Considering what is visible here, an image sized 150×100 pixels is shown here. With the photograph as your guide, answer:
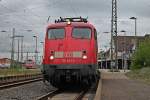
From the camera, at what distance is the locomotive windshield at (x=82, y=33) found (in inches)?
951

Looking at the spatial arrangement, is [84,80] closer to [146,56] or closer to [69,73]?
[69,73]

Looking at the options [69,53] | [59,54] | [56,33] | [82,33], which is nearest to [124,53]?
[82,33]

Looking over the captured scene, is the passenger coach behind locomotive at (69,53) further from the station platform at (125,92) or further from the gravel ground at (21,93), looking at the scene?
the station platform at (125,92)

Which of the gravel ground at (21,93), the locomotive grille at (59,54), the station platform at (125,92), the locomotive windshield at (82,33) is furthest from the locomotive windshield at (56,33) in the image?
the station platform at (125,92)

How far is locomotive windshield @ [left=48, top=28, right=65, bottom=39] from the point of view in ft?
79.7

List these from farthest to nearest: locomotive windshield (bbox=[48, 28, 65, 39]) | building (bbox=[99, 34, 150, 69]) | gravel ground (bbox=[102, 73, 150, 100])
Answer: building (bbox=[99, 34, 150, 69]) → locomotive windshield (bbox=[48, 28, 65, 39]) → gravel ground (bbox=[102, 73, 150, 100])

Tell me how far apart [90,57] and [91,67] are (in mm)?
540

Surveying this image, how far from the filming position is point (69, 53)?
77.2 ft

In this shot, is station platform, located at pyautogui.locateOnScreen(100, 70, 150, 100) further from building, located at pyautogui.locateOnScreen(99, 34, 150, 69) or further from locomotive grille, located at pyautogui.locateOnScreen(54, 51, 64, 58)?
building, located at pyautogui.locateOnScreen(99, 34, 150, 69)

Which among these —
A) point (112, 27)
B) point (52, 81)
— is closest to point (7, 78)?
point (52, 81)

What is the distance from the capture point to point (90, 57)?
23.3 m

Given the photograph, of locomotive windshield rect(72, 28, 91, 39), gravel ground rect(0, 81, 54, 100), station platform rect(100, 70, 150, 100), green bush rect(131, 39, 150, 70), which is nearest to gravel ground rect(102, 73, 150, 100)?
station platform rect(100, 70, 150, 100)

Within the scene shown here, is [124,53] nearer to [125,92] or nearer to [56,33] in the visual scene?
[56,33]

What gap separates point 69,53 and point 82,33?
1528mm
